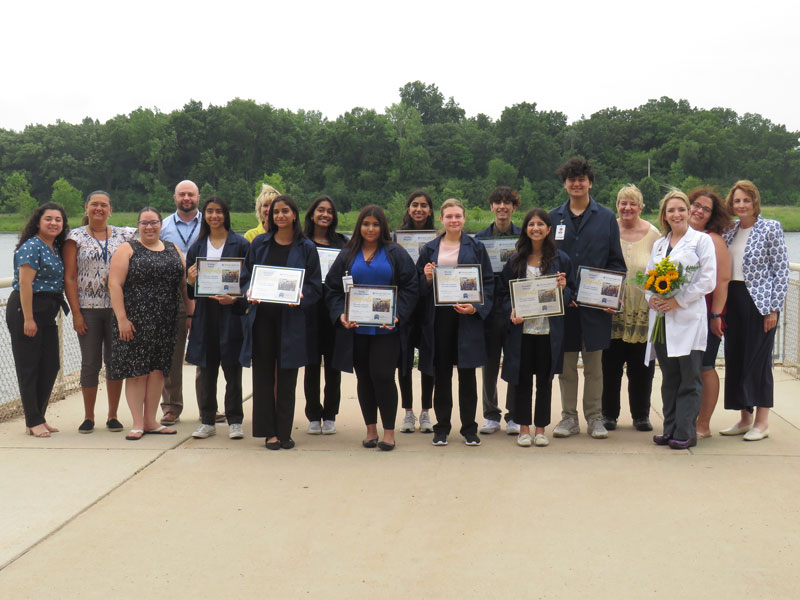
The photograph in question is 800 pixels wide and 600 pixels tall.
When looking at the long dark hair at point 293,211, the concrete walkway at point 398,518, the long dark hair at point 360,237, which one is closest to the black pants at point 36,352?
the concrete walkway at point 398,518

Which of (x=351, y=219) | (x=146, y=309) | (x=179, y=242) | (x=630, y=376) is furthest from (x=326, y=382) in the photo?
(x=351, y=219)

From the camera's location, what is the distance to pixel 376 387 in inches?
237

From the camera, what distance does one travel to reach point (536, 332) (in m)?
6.01

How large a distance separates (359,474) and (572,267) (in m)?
2.22

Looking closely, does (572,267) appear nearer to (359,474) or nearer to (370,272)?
(370,272)

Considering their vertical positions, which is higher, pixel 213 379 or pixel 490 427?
pixel 213 379

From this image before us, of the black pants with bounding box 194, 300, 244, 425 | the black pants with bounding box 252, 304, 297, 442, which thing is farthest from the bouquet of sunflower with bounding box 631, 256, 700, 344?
the black pants with bounding box 194, 300, 244, 425

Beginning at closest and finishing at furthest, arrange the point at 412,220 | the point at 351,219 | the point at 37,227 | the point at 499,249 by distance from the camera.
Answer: the point at 37,227, the point at 499,249, the point at 412,220, the point at 351,219

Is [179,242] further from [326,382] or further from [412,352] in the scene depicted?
[412,352]

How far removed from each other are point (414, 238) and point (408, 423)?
1.49 m

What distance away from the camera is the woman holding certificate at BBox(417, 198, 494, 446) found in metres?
5.91

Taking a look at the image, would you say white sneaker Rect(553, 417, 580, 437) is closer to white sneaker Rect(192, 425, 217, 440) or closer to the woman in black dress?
white sneaker Rect(192, 425, 217, 440)

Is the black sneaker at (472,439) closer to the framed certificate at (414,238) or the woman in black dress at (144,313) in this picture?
the framed certificate at (414,238)

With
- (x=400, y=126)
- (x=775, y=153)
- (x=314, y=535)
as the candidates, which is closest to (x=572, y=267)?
(x=314, y=535)
